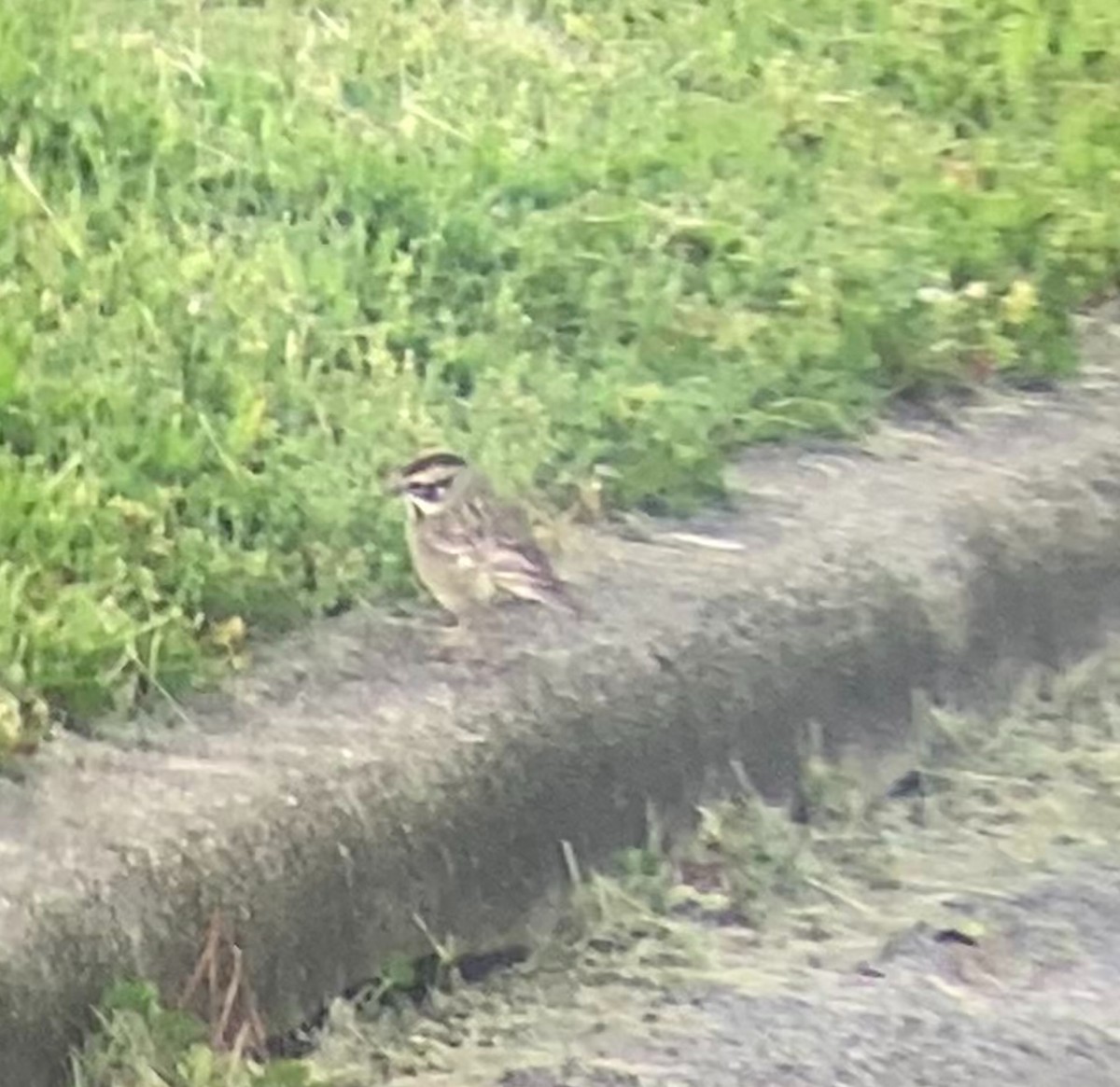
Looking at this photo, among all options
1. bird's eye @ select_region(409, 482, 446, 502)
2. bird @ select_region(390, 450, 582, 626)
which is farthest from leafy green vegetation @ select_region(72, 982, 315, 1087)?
bird's eye @ select_region(409, 482, 446, 502)

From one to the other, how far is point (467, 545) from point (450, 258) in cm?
120

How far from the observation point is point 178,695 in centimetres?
421

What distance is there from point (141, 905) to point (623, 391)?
173 centimetres

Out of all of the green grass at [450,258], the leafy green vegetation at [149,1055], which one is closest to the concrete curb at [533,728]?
the leafy green vegetation at [149,1055]

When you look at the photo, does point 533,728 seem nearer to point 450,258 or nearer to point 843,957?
point 843,957

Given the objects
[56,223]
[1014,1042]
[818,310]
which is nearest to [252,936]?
[1014,1042]

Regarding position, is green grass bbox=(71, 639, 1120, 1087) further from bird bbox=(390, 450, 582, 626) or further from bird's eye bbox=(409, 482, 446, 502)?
bird's eye bbox=(409, 482, 446, 502)

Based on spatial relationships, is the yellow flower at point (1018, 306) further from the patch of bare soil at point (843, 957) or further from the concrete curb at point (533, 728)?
the patch of bare soil at point (843, 957)

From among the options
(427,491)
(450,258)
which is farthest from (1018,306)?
(427,491)

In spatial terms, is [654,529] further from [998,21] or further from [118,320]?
[998,21]

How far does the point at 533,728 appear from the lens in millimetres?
4359

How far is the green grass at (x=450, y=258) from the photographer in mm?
4570

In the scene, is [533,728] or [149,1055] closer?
[149,1055]

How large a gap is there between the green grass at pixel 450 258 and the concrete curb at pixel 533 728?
16 centimetres
